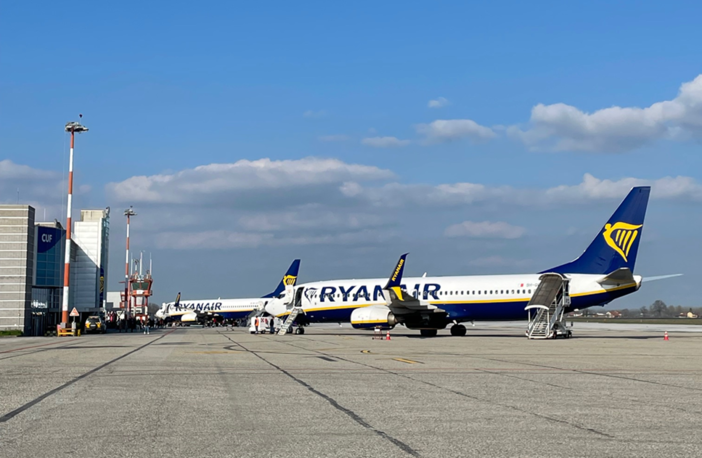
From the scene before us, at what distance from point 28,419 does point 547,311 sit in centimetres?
3732

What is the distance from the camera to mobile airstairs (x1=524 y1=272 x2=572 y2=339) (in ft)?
142

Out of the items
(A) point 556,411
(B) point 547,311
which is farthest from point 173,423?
(B) point 547,311

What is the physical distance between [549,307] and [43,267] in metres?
57.8

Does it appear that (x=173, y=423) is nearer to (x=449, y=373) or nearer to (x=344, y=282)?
(x=449, y=373)

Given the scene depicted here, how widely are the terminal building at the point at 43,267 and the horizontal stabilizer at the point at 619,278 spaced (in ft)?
156

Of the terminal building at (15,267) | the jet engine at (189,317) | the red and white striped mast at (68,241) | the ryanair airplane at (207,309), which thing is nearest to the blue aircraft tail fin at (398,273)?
the red and white striped mast at (68,241)

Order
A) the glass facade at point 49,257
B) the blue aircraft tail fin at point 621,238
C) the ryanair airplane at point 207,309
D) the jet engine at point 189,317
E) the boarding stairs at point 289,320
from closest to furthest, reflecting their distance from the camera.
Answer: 1. the blue aircraft tail fin at point 621,238
2. the boarding stairs at point 289,320
3. the glass facade at point 49,257
4. the ryanair airplane at point 207,309
5. the jet engine at point 189,317

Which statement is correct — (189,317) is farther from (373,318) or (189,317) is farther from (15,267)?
(373,318)

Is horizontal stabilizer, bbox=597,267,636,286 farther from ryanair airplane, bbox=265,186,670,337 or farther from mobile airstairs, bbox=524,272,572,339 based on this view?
mobile airstairs, bbox=524,272,572,339

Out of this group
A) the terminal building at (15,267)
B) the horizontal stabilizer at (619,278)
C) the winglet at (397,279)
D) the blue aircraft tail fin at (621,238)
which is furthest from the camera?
the terminal building at (15,267)

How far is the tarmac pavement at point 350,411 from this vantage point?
26.3 ft

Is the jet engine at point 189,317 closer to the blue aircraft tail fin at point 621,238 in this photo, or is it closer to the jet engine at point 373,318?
the jet engine at point 373,318

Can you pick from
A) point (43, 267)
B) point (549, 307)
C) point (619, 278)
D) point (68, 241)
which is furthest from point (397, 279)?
point (43, 267)

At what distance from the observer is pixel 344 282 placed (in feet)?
180
